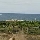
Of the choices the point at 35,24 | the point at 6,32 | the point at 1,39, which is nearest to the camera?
the point at 1,39

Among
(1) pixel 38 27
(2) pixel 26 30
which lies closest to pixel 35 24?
(1) pixel 38 27

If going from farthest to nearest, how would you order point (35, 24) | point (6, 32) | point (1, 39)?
point (35, 24) → point (6, 32) → point (1, 39)

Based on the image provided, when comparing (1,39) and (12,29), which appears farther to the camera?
→ (12,29)

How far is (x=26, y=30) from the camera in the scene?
36.3ft

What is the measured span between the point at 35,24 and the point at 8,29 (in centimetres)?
226

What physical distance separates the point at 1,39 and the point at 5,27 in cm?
201

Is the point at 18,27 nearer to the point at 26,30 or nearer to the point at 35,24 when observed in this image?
the point at 26,30

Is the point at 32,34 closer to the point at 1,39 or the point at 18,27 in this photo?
the point at 18,27

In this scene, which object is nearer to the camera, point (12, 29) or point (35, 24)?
point (12, 29)

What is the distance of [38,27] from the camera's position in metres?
11.7

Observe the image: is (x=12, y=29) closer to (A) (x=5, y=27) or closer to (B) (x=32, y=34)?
(A) (x=5, y=27)

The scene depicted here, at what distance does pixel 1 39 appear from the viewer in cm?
953

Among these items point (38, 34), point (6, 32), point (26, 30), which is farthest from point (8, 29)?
point (38, 34)

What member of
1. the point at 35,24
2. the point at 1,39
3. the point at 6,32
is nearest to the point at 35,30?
the point at 35,24
